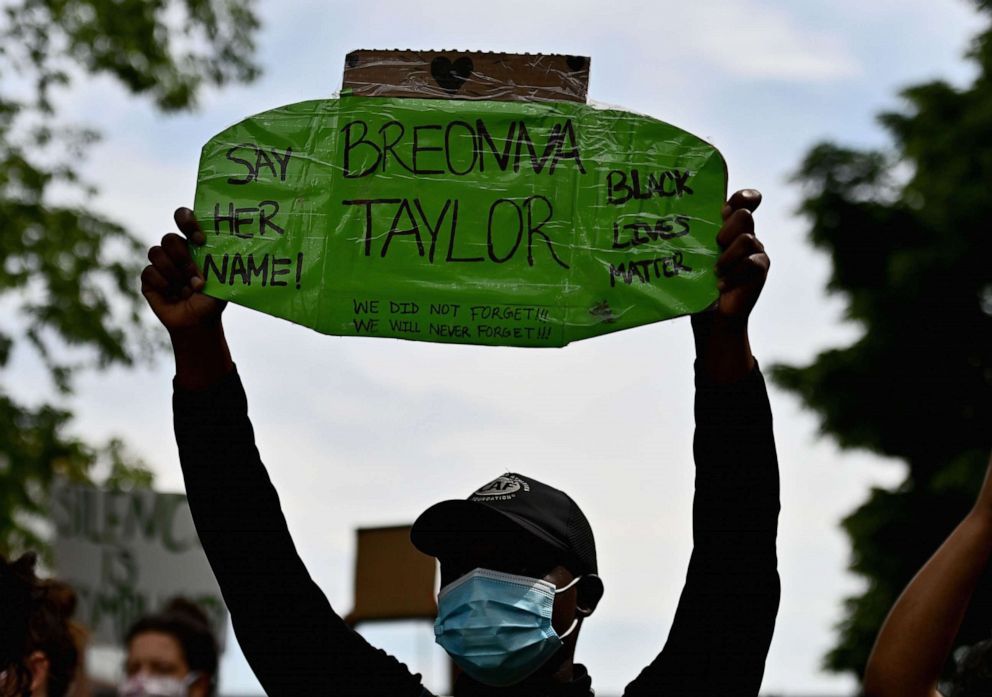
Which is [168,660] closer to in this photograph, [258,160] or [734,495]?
[258,160]

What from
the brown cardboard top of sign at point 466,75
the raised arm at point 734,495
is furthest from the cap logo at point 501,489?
the brown cardboard top of sign at point 466,75

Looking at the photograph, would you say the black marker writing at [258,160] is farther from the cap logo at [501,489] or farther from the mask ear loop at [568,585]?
the mask ear loop at [568,585]

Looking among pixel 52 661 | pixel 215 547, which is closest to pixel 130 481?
pixel 52 661

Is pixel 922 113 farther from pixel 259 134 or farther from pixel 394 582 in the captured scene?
pixel 259 134

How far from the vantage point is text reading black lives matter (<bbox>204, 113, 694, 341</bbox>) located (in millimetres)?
2949

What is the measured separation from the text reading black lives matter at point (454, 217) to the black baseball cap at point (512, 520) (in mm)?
374

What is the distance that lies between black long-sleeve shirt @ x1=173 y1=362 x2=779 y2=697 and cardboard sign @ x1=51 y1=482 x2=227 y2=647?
6008 millimetres

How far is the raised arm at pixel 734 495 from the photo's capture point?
2809mm

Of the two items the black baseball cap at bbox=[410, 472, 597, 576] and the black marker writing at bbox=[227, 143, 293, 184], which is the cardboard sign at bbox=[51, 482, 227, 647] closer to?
the black baseball cap at bbox=[410, 472, 597, 576]

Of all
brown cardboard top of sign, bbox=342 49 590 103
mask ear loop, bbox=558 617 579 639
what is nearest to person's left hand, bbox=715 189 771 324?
brown cardboard top of sign, bbox=342 49 590 103

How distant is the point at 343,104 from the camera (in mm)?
3078

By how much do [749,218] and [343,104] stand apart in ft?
2.49

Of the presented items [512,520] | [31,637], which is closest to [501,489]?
[512,520]

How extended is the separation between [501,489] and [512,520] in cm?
12
